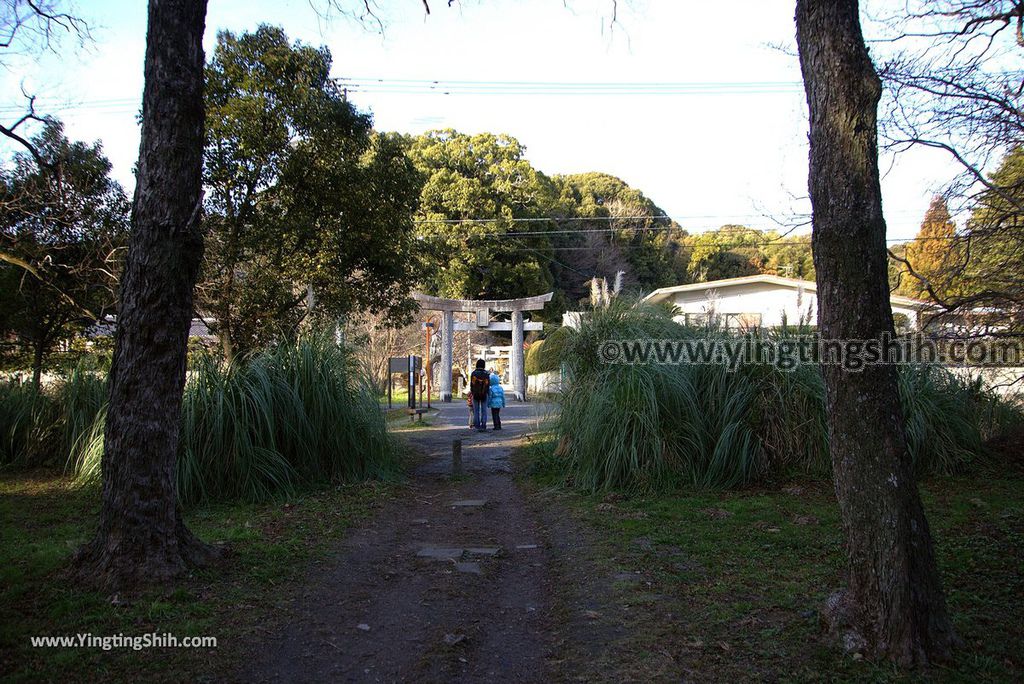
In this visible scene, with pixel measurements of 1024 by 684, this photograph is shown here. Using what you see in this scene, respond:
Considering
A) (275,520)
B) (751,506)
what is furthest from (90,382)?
(751,506)

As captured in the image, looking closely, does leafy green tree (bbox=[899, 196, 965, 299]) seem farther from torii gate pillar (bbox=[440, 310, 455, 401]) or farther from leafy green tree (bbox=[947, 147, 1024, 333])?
torii gate pillar (bbox=[440, 310, 455, 401])

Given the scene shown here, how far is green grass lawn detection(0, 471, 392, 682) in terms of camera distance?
12.9ft

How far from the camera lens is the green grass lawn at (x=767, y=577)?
12.7 feet

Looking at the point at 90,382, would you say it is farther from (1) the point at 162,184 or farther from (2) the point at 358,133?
(1) the point at 162,184

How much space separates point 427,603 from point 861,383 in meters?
3.28

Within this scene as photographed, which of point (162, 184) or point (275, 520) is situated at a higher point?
point (162, 184)

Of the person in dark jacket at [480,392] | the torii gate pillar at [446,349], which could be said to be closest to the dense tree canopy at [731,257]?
the torii gate pillar at [446,349]

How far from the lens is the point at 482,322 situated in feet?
84.8

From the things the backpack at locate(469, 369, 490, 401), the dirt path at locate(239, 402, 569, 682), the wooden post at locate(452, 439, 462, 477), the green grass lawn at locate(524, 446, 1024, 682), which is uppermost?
the backpack at locate(469, 369, 490, 401)

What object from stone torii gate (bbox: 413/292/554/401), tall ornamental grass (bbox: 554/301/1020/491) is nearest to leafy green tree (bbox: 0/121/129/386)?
tall ornamental grass (bbox: 554/301/1020/491)

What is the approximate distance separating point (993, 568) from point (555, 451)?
5.80 metres

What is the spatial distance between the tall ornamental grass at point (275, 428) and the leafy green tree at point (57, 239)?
2957mm

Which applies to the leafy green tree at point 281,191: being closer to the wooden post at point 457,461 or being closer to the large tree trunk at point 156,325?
the wooden post at point 457,461

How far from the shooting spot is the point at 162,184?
17.5 feet
